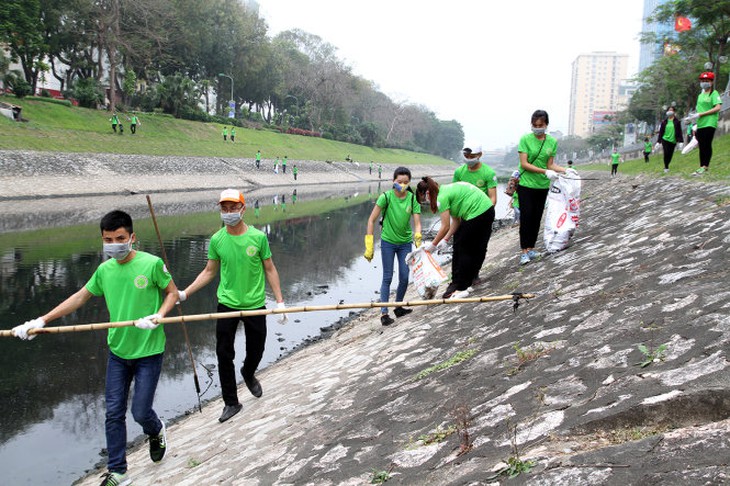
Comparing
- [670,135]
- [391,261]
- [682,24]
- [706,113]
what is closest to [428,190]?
[391,261]

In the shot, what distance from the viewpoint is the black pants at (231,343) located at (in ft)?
17.8

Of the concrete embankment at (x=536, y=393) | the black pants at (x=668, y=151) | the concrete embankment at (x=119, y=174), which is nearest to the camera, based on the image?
the concrete embankment at (x=536, y=393)

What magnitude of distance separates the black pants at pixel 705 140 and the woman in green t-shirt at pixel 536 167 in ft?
12.9

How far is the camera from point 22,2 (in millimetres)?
37406

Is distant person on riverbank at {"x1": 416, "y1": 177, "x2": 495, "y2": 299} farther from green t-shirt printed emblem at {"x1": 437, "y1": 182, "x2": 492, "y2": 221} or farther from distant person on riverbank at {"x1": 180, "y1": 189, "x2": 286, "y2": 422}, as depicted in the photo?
distant person on riverbank at {"x1": 180, "y1": 189, "x2": 286, "y2": 422}

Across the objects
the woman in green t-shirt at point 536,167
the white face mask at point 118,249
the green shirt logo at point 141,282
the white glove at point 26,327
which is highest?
the woman in green t-shirt at point 536,167

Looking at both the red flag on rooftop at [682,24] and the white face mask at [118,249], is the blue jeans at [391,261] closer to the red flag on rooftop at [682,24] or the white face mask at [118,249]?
the white face mask at [118,249]

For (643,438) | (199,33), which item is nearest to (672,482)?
(643,438)

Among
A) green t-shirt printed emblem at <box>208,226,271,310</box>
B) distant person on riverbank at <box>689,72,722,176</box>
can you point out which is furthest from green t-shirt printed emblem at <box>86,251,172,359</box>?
distant person on riverbank at <box>689,72,722,176</box>

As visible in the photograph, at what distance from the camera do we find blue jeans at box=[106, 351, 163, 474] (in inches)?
177

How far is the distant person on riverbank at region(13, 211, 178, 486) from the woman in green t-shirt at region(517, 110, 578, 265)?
492 cm

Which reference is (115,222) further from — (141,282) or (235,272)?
(235,272)

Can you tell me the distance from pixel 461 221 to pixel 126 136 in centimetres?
3822

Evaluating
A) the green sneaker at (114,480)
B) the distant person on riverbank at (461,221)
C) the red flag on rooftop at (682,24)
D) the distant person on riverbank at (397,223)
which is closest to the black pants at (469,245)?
the distant person on riverbank at (461,221)
